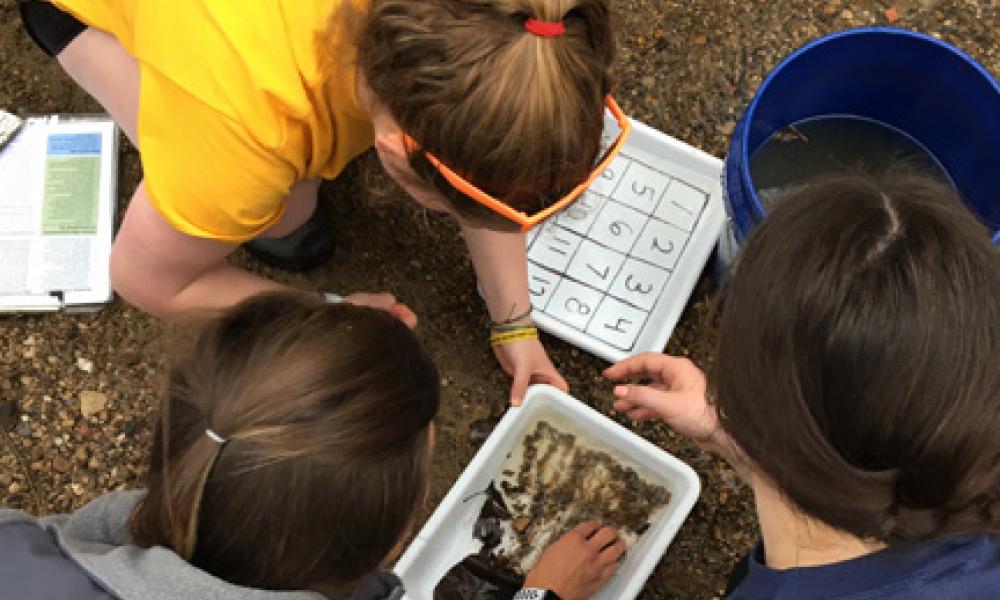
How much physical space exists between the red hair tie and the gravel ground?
69 centimetres

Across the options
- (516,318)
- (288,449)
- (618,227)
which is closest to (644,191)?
(618,227)

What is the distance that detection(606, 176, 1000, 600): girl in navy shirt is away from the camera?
80cm

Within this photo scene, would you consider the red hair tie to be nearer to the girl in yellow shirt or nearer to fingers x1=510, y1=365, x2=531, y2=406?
the girl in yellow shirt

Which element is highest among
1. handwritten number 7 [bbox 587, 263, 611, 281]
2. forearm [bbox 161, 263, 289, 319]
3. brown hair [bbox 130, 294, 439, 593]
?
brown hair [bbox 130, 294, 439, 593]

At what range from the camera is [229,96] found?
3.32 ft

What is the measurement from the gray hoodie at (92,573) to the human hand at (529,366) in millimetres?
637

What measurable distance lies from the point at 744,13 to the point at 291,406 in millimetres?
1361

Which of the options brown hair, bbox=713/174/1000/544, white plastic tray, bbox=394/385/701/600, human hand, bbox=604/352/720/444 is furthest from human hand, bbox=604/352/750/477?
brown hair, bbox=713/174/1000/544

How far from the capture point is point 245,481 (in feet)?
2.77

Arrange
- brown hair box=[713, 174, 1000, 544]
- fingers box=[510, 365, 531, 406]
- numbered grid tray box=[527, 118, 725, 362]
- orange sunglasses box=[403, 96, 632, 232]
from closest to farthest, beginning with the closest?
brown hair box=[713, 174, 1000, 544] → orange sunglasses box=[403, 96, 632, 232] → fingers box=[510, 365, 531, 406] → numbered grid tray box=[527, 118, 725, 362]

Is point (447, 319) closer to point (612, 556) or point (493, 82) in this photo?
point (612, 556)

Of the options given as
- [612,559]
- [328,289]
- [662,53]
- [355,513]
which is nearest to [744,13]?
[662,53]

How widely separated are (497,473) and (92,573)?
2.39 ft

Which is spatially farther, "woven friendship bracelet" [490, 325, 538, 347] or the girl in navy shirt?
"woven friendship bracelet" [490, 325, 538, 347]
